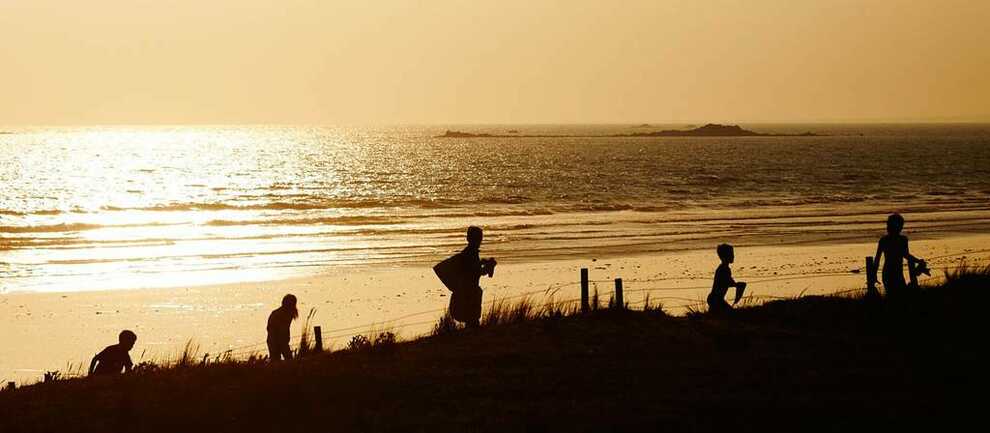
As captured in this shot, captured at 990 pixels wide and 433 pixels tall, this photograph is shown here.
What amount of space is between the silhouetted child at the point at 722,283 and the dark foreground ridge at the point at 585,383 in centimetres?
47

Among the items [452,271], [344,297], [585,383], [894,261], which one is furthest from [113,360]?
[344,297]

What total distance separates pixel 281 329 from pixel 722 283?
5566 millimetres

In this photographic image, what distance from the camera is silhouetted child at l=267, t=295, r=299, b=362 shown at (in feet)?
42.9

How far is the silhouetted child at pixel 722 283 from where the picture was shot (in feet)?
45.7

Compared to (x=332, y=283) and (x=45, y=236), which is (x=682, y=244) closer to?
(x=332, y=283)

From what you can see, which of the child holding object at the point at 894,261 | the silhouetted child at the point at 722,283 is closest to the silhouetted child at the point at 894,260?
the child holding object at the point at 894,261

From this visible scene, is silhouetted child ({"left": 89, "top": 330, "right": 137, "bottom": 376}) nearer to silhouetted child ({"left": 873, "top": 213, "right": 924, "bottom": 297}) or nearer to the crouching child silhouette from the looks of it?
the crouching child silhouette

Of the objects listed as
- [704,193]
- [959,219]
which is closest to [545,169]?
[704,193]

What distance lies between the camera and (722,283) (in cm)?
1438

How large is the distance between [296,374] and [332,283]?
46.2 feet

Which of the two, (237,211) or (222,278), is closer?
(222,278)

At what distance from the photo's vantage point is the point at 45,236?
134 feet

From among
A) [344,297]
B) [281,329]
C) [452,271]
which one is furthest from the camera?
[344,297]

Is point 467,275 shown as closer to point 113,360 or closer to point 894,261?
point 113,360
